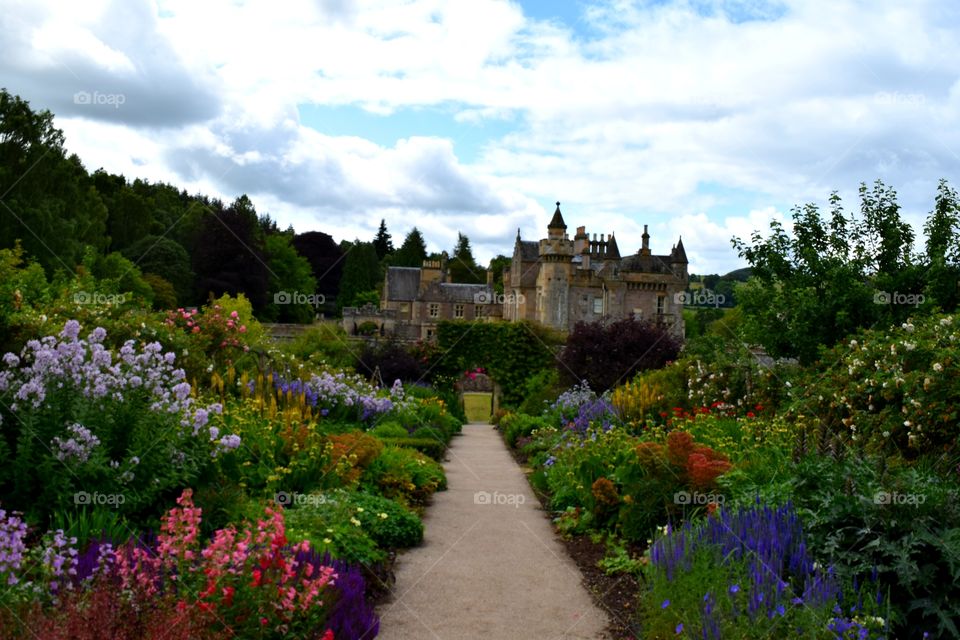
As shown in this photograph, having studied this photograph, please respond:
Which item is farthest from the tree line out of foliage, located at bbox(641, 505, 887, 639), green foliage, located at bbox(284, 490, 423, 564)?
foliage, located at bbox(641, 505, 887, 639)

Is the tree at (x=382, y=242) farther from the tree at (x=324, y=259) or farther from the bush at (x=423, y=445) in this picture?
the bush at (x=423, y=445)

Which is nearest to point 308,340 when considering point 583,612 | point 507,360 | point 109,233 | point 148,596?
point 507,360

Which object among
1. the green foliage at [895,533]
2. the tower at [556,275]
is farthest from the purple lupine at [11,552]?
the tower at [556,275]

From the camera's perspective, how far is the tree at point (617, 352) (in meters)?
17.8

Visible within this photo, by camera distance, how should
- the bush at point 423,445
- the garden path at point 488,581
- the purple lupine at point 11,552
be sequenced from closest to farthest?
the purple lupine at point 11,552 → the garden path at point 488,581 → the bush at point 423,445

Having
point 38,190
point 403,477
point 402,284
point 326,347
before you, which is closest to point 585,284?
point 402,284

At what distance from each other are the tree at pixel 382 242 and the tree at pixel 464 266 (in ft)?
34.9

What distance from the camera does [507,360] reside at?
26453 mm

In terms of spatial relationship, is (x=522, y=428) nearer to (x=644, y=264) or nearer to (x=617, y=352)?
(x=617, y=352)

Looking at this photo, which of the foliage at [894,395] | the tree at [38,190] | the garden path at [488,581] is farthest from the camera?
the tree at [38,190]

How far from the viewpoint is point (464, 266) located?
261 feet

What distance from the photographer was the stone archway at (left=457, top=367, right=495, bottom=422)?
1078 inches

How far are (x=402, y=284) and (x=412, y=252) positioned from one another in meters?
23.4

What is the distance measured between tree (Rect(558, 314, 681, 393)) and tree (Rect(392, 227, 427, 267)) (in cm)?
6591
